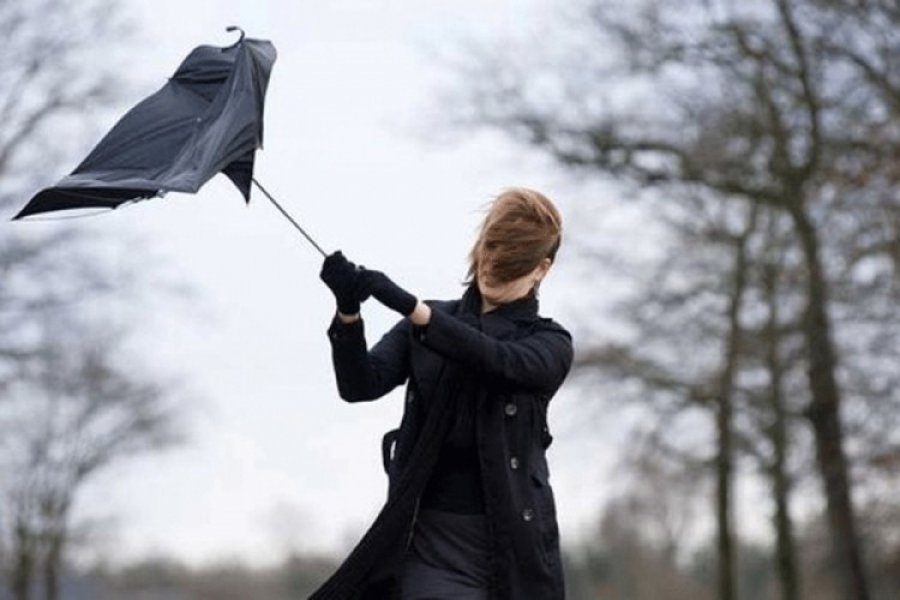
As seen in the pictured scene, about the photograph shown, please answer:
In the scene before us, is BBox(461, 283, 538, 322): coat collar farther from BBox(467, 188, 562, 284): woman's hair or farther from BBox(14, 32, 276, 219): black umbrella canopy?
BBox(14, 32, 276, 219): black umbrella canopy

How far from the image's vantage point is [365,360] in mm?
5418

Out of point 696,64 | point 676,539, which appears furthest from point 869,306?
point 676,539

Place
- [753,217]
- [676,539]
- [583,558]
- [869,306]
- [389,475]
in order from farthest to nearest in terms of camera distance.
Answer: [676,539]
[583,558]
[753,217]
[869,306]
[389,475]

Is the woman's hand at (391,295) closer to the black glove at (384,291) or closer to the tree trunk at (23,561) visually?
the black glove at (384,291)

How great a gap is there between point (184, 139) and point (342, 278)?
690mm

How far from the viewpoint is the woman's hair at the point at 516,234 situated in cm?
545

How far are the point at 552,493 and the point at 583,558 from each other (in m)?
68.7

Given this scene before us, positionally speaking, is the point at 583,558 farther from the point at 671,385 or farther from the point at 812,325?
the point at 812,325

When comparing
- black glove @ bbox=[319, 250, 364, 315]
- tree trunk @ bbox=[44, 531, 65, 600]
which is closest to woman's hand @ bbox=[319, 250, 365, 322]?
black glove @ bbox=[319, 250, 364, 315]

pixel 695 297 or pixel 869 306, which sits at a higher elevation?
pixel 695 297

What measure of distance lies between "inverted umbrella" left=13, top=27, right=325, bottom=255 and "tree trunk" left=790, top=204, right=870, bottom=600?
2316 cm

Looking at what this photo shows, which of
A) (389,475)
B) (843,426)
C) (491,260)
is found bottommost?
(389,475)

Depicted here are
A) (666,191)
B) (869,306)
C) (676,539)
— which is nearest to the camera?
(869,306)

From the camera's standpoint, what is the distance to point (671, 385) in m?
33.3
